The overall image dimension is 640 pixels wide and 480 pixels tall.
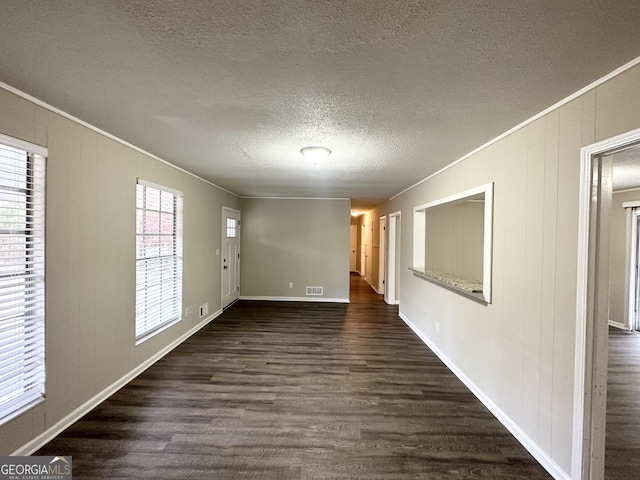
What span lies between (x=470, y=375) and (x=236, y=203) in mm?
5157

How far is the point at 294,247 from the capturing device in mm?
6512

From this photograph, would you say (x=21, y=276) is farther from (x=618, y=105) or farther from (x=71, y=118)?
(x=618, y=105)

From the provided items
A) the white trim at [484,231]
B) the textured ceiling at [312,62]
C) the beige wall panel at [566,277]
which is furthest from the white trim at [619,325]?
the textured ceiling at [312,62]

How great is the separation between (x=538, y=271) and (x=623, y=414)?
167 cm

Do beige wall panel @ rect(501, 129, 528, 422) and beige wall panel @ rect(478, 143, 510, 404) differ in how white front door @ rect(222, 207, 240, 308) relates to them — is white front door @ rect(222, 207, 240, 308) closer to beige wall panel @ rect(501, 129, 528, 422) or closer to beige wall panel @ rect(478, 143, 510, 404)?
beige wall panel @ rect(478, 143, 510, 404)

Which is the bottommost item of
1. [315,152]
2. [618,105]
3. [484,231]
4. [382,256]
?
[382,256]

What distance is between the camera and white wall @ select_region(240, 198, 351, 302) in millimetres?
6438

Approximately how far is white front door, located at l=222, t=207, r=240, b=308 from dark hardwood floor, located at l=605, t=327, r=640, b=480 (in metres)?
5.26

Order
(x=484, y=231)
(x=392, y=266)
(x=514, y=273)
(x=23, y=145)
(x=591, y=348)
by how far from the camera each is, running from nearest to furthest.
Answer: (x=591, y=348)
(x=23, y=145)
(x=514, y=273)
(x=484, y=231)
(x=392, y=266)

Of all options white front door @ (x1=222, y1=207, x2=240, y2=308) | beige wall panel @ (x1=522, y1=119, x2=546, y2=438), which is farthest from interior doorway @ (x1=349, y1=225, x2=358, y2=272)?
beige wall panel @ (x1=522, y1=119, x2=546, y2=438)

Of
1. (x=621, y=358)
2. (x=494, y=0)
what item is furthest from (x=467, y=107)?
(x=621, y=358)

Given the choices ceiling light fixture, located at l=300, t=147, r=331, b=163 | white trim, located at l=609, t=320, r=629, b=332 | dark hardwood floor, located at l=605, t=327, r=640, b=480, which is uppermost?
ceiling light fixture, located at l=300, t=147, r=331, b=163

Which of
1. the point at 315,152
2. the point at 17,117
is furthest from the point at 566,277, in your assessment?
the point at 17,117

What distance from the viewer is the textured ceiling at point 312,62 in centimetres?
109
